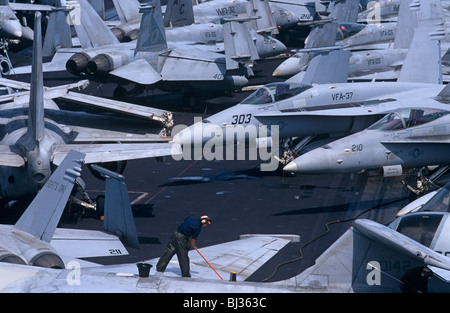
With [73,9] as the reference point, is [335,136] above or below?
below

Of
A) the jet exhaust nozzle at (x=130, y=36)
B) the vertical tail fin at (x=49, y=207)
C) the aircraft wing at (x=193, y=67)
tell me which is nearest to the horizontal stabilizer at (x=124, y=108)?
the aircraft wing at (x=193, y=67)

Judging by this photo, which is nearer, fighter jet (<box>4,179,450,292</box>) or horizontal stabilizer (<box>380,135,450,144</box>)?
fighter jet (<box>4,179,450,292</box>)

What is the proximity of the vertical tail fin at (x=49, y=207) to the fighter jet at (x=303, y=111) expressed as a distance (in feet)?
28.9

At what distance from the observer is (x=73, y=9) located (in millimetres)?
32469

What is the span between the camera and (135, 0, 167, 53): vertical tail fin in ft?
102

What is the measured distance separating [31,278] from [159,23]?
21.7 metres

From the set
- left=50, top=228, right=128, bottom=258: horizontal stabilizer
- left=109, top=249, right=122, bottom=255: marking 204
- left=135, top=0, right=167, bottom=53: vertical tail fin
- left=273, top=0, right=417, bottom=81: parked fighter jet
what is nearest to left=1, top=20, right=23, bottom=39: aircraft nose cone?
left=135, top=0, right=167, bottom=53: vertical tail fin

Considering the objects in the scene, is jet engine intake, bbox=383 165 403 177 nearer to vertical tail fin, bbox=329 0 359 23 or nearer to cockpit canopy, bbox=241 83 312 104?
cockpit canopy, bbox=241 83 312 104

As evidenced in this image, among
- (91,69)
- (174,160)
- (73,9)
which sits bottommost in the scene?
(174,160)

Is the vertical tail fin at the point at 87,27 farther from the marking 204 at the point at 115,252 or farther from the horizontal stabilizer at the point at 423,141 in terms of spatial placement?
the marking 204 at the point at 115,252

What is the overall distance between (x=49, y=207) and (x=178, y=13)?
23.8 meters

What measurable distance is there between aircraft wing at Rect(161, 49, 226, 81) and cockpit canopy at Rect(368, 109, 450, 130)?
11.1 m
